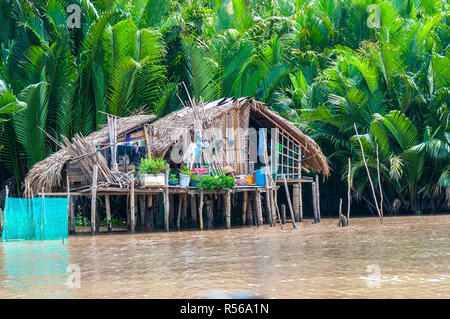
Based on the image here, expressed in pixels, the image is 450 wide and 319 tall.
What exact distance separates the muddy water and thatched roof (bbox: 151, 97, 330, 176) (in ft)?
9.35

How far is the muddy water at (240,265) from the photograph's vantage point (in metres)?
8.23

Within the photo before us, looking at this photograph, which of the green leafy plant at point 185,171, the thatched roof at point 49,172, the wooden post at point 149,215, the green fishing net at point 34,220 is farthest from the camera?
the wooden post at point 149,215

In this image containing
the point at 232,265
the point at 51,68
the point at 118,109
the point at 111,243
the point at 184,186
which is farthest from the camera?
the point at 118,109

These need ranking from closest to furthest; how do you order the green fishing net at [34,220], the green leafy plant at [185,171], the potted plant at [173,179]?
the green fishing net at [34,220] → the potted plant at [173,179] → the green leafy plant at [185,171]

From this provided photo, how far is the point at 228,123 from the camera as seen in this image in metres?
18.6

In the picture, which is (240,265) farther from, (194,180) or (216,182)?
(194,180)

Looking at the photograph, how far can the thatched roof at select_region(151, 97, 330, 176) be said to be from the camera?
17.3 metres

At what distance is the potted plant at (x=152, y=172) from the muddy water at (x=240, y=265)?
1.30 meters

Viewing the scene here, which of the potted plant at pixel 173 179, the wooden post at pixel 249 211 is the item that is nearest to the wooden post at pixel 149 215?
the potted plant at pixel 173 179

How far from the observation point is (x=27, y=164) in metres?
20.0

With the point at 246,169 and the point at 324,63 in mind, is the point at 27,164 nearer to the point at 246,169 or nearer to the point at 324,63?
the point at 246,169

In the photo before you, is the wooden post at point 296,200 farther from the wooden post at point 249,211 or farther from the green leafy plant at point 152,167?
the green leafy plant at point 152,167
